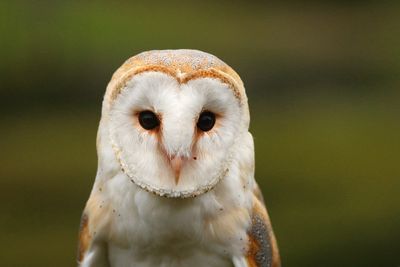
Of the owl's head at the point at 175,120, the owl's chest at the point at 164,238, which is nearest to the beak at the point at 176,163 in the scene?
the owl's head at the point at 175,120

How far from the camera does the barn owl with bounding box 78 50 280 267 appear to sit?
5.92 feet

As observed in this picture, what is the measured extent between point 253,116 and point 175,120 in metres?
3.32

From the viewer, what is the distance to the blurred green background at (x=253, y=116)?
448 centimetres

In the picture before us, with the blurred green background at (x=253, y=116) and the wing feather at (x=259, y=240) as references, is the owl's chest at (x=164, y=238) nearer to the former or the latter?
the wing feather at (x=259, y=240)

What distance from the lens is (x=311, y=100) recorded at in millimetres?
5352

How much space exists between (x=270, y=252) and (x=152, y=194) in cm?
33

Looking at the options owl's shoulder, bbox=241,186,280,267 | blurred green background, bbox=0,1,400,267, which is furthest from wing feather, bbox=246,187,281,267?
blurred green background, bbox=0,1,400,267

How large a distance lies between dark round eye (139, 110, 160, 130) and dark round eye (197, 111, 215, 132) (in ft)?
0.24

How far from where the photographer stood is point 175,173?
1.83 m

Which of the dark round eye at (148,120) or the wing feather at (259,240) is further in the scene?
the wing feather at (259,240)

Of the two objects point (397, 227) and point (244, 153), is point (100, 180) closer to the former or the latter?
point (244, 153)

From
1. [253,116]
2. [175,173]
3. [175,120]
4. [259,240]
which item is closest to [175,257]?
[259,240]

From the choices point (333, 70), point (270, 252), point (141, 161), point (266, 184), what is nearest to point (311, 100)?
point (333, 70)

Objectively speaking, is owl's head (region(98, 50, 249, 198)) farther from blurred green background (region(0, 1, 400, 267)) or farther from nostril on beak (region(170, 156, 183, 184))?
blurred green background (region(0, 1, 400, 267))
